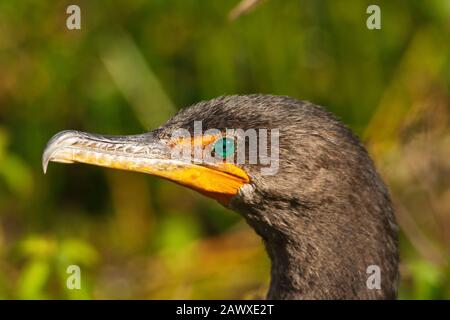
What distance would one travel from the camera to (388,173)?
681 centimetres

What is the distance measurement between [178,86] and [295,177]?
330 cm

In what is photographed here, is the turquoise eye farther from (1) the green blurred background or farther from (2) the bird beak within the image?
(1) the green blurred background

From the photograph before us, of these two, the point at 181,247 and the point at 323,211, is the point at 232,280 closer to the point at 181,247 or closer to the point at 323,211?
the point at 181,247

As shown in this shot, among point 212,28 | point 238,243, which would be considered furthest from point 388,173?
point 212,28

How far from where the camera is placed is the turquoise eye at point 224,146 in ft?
14.6

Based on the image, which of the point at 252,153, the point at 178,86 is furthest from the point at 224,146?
the point at 178,86

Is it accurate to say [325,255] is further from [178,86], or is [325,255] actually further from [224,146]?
[178,86]

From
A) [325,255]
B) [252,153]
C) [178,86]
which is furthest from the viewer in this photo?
[178,86]

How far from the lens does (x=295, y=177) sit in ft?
14.5

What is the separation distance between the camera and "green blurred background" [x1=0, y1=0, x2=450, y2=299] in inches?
285

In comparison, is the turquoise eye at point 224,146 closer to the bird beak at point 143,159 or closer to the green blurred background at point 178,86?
the bird beak at point 143,159

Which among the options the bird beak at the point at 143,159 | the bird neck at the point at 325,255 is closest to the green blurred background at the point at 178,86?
the bird neck at the point at 325,255

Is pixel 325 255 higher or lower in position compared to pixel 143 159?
lower

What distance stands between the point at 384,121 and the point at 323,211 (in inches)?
116
